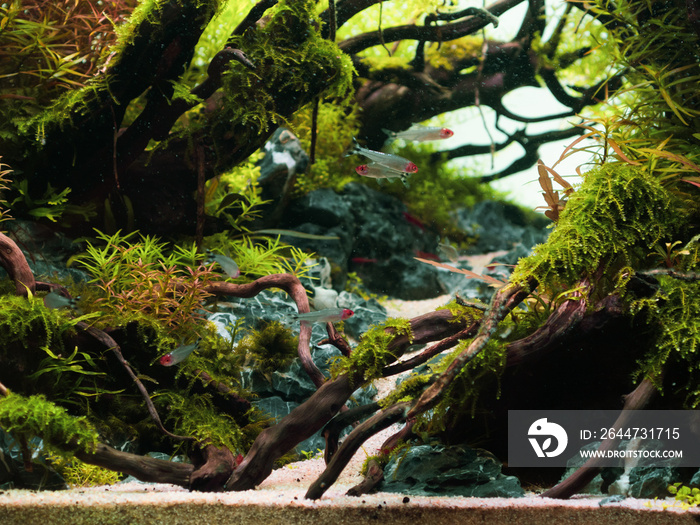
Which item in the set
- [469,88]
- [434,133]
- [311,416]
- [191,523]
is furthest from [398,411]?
[469,88]

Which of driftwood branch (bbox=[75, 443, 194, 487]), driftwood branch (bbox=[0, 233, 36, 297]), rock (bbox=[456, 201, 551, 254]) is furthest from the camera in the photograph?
rock (bbox=[456, 201, 551, 254])

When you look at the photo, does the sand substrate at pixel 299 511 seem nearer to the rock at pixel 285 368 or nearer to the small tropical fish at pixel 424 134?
the rock at pixel 285 368

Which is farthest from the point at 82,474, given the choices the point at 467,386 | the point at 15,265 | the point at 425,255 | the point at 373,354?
the point at 425,255

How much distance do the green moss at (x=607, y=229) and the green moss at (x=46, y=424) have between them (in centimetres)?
216

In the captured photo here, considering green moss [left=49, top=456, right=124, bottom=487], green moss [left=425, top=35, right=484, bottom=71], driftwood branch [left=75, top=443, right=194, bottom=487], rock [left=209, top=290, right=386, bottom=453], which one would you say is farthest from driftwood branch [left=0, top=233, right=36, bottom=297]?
green moss [left=425, top=35, right=484, bottom=71]

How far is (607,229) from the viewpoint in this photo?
2350 millimetres

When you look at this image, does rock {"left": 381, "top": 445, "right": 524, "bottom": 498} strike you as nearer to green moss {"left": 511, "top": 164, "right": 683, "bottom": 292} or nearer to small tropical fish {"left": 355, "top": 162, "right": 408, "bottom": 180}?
green moss {"left": 511, "top": 164, "right": 683, "bottom": 292}

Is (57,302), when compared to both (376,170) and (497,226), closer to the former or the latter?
(376,170)

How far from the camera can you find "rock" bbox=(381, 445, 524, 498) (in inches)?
86.7

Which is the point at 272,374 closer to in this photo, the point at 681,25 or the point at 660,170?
the point at 660,170

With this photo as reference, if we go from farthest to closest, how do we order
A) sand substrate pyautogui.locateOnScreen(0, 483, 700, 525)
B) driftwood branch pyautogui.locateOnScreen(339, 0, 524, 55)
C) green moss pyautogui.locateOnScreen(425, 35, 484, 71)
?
green moss pyautogui.locateOnScreen(425, 35, 484, 71) → driftwood branch pyautogui.locateOnScreen(339, 0, 524, 55) → sand substrate pyautogui.locateOnScreen(0, 483, 700, 525)

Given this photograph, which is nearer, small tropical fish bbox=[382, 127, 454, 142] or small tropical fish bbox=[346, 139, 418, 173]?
small tropical fish bbox=[346, 139, 418, 173]

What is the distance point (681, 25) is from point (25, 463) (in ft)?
15.4

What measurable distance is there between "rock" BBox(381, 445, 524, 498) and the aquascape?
109 mm
